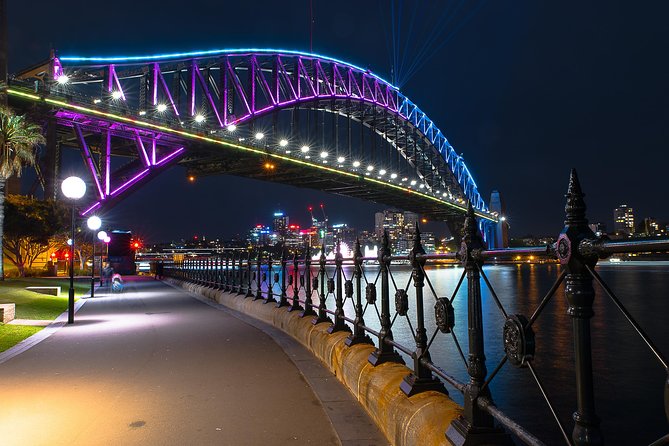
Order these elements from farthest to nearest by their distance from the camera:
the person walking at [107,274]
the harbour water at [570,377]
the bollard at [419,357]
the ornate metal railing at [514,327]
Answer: the person walking at [107,274] → the harbour water at [570,377] → the bollard at [419,357] → the ornate metal railing at [514,327]

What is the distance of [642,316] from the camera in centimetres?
2427

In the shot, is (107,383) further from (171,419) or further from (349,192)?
(349,192)

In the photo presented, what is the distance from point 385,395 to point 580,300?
2.82 metres

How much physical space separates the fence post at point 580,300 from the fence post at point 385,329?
3.22 metres

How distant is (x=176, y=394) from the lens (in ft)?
20.4

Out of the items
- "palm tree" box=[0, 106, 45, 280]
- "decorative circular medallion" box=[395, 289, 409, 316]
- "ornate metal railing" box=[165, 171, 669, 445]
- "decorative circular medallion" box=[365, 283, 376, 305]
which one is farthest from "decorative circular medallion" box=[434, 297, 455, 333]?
"palm tree" box=[0, 106, 45, 280]

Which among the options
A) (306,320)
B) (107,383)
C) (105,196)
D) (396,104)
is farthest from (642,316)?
(396,104)

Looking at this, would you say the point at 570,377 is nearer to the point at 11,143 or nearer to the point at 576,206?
the point at 576,206

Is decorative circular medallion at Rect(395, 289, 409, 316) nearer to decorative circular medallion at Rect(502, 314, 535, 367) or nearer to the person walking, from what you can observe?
decorative circular medallion at Rect(502, 314, 535, 367)

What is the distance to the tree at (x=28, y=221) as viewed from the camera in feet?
126

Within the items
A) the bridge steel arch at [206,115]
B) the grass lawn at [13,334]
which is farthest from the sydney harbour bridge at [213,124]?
the grass lawn at [13,334]

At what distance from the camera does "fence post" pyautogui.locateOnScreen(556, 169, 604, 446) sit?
218 cm

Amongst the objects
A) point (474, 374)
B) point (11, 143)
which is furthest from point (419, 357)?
point (11, 143)

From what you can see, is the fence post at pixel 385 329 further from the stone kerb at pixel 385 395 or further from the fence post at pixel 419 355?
the fence post at pixel 419 355
